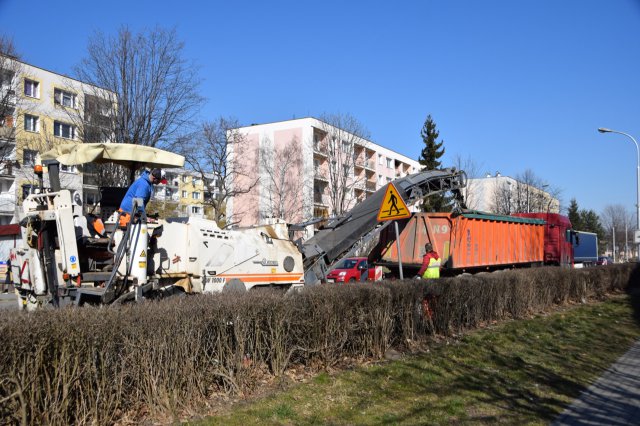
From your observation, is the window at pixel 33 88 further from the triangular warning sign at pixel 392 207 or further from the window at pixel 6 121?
the triangular warning sign at pixel 392 207

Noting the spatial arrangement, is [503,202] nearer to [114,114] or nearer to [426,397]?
[114,114]

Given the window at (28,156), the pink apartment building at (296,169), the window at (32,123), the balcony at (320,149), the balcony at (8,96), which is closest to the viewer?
the balcony at (8,96)

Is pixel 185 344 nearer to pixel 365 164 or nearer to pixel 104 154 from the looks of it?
pixel 104 154

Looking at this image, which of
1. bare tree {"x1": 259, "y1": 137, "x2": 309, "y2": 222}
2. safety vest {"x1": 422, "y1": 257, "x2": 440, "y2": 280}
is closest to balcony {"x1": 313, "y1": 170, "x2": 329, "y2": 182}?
bare tree {"x1": 259, "y1": 137, "x2": 309, "y2": 222}

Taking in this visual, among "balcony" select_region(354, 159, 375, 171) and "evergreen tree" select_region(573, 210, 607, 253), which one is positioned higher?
"balcony" select_region(354, 159, 375, 171)

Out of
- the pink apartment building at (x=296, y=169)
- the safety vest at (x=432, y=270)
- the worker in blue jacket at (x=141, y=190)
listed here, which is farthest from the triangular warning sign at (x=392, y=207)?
the pink apartment building at (x=296, y=169)

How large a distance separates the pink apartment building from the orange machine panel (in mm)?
31080

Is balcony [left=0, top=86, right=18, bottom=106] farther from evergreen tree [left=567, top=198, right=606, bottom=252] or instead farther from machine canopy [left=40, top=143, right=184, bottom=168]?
evergreen tree [left=567, top=198, right=606, bottom=252]

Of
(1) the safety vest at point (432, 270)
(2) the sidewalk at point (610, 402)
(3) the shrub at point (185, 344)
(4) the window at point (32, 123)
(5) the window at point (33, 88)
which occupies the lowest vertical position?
(2) the sidewalk at point (610, 402)

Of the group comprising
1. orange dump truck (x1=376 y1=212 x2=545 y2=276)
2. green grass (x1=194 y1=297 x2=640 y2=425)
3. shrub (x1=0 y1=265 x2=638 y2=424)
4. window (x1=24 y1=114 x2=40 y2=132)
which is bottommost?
green grass (x1=194 y1=297 x2=640 y2=425)

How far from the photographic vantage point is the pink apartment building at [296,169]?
51844 millimetres

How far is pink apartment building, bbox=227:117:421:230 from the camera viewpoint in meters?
51.8

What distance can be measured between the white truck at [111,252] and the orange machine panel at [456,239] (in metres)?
7.93

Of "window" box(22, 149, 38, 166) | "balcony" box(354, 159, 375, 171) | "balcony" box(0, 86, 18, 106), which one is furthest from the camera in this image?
"balcony" box(354, 159, 375, 171)
